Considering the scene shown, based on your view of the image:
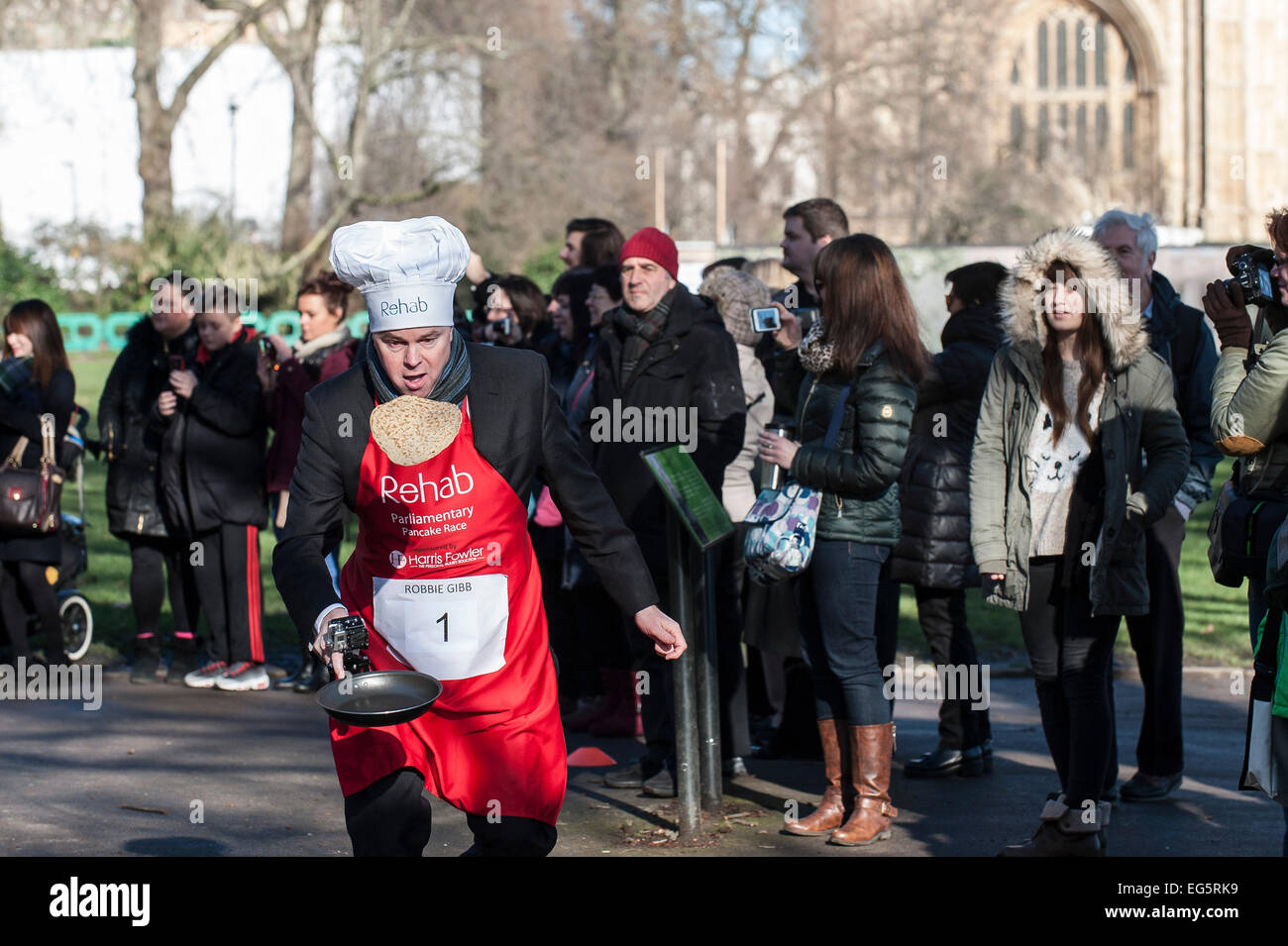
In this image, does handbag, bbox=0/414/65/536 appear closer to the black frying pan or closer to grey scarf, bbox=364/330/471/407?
grey scarf, bbox=364/330/471/407

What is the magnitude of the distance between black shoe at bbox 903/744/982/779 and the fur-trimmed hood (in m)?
2.12

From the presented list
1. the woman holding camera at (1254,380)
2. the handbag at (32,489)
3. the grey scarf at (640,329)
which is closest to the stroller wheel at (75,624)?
the handbag at (32,489)

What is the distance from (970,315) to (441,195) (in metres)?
26.4

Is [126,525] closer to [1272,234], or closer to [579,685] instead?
[579,685]

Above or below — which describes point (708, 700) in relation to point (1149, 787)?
above

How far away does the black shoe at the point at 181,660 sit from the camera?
879cm

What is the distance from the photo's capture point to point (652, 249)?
651 cm

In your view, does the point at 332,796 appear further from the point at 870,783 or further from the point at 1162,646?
the point at 1162,646

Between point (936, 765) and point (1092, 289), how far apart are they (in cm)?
235

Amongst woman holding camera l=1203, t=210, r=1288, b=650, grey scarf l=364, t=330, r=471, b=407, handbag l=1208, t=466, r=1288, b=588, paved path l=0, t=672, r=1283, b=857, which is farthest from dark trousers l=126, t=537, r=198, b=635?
woman holding camera l=1203, t=210, r=1288, b=650

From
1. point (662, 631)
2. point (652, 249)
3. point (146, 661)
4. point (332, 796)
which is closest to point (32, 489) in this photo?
point (146, 661)

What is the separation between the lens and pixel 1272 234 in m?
4.45
